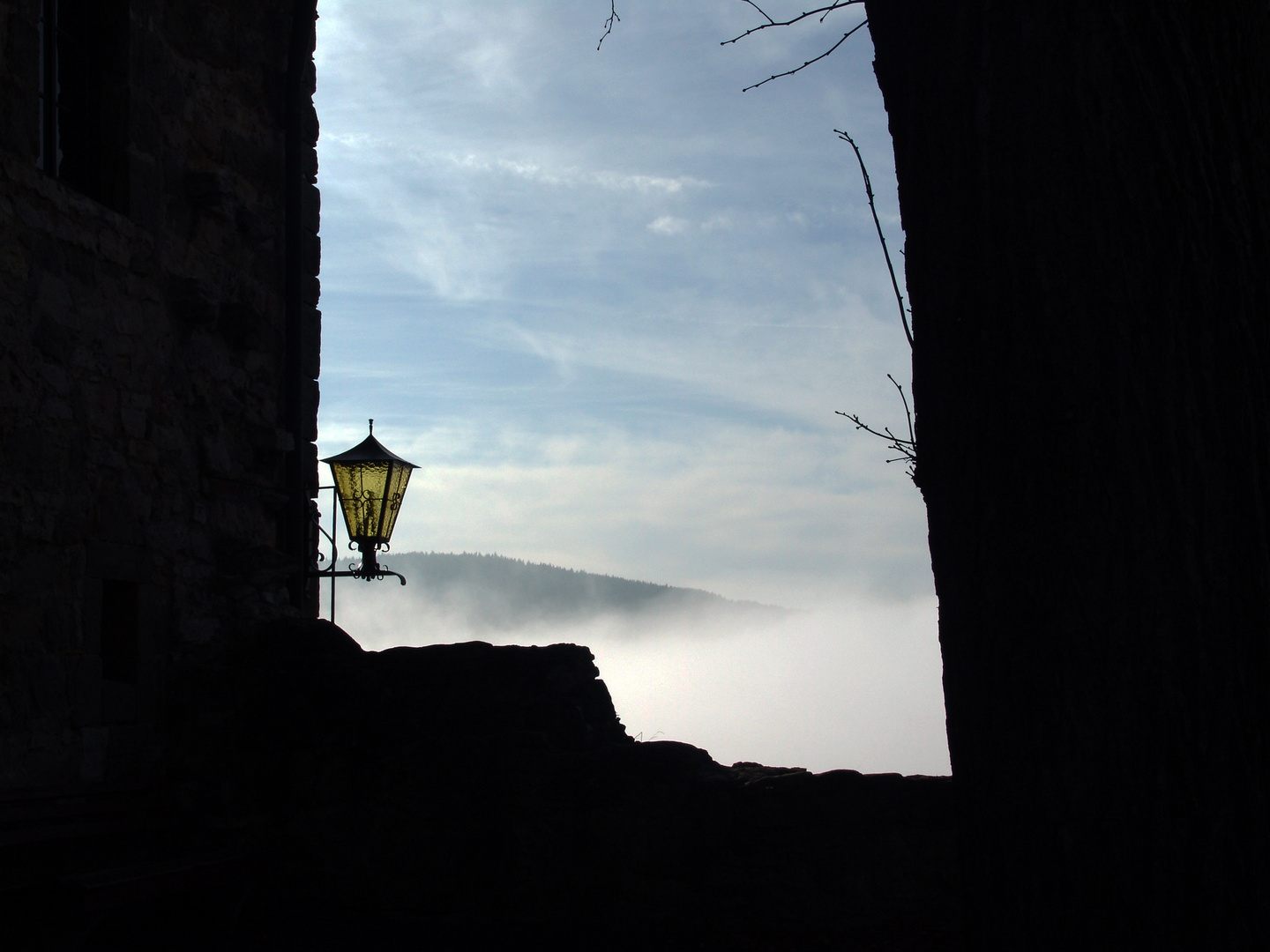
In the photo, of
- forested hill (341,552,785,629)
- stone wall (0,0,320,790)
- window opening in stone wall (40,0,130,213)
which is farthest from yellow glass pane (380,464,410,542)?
forested hill (341,552,785,629)

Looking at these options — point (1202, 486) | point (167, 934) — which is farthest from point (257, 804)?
point (1202, 486)

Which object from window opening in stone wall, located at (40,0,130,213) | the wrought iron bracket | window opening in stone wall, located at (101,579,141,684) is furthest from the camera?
the wrought iron bracket

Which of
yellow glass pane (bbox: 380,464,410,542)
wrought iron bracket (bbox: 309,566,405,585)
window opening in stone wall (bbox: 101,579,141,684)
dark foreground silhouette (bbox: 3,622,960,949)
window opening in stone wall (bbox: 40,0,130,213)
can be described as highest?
window opening in stone wall (bbox: 40,0,130,213)

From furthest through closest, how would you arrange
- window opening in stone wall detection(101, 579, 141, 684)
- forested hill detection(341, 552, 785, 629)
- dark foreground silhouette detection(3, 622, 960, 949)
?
forested hill detection(341, 552, 785, 629) → window opening in stone wall detection(101, 579, 141, 684) → dark foreground silhouette detection(3, 622, 960, 949)

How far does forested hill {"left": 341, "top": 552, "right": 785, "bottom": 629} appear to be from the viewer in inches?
2064

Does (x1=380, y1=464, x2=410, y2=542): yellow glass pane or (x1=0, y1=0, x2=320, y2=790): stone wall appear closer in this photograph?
(x1=0, y1=0, x2=320, y2=790): stone wall

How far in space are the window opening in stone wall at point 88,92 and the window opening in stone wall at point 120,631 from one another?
4.85 feet

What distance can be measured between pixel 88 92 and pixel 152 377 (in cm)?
118

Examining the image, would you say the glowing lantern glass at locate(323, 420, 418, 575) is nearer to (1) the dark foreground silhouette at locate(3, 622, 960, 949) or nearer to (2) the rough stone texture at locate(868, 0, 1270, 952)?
(1) the dark foreground silhouette at locate(3, 622, 960, 949)

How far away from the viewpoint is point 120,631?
13.6 ft

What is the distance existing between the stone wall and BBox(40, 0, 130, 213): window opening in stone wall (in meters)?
0.03

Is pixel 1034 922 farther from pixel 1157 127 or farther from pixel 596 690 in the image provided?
pixel 596 690

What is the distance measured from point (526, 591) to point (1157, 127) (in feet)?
199

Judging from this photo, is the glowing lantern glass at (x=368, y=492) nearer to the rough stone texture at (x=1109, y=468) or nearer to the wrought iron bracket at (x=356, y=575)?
the wrought iron bracket at (x=356, y=575)
